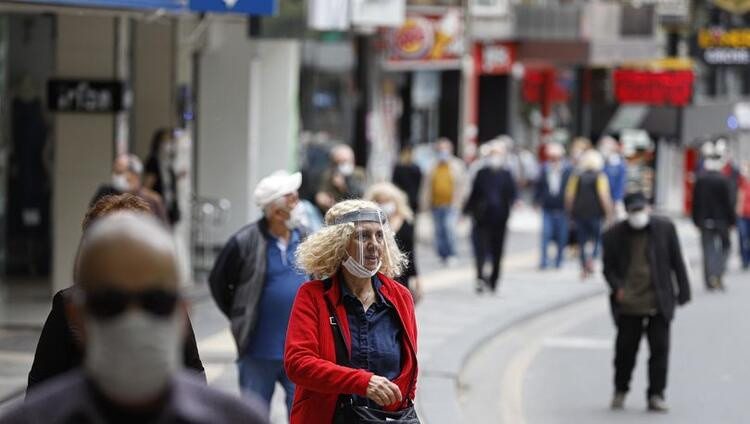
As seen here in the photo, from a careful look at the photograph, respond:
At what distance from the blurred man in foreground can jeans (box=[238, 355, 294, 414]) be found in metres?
5.59

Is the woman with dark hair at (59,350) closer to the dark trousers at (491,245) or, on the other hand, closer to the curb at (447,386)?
the curb at (447,386)

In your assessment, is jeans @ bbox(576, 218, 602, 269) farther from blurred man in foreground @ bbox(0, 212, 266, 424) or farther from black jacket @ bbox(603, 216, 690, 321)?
blurred man in foreground @ bbox(0, 212, 266, 424)

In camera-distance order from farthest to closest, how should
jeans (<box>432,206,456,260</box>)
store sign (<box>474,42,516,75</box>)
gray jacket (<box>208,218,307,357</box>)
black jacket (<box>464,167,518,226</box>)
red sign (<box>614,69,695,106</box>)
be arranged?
store sign (<box>474,42,516,75</box>)
red sign (<box>614,69,695,106</box>)
jeans (<box>432,206,456,260</box>)
black jacket (<box>464,167,518,226</box>)
gray jacket (<box>208,218,307,357</box>)

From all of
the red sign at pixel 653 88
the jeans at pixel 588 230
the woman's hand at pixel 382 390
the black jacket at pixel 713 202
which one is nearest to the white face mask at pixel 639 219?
the woman's hand at pixel 382 390

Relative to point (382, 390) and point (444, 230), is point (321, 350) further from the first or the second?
point (444, 230)

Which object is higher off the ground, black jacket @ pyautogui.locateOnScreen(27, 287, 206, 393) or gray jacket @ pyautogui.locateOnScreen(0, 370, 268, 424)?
gray jacket @ pyautogui.locateOnScreen(0, 370, 268, 424)

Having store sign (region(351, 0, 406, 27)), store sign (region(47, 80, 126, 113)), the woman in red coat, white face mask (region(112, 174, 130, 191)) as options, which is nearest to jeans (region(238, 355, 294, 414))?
the woman in red coat

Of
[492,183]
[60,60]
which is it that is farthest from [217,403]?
[492,183]

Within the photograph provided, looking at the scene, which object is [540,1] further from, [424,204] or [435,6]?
[424,204]

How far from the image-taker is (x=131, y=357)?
7.91ft

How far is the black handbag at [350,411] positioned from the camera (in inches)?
225

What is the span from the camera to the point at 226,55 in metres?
19.5

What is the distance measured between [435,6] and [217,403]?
81.7ft

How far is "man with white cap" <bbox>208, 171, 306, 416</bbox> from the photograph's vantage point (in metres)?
8.03
